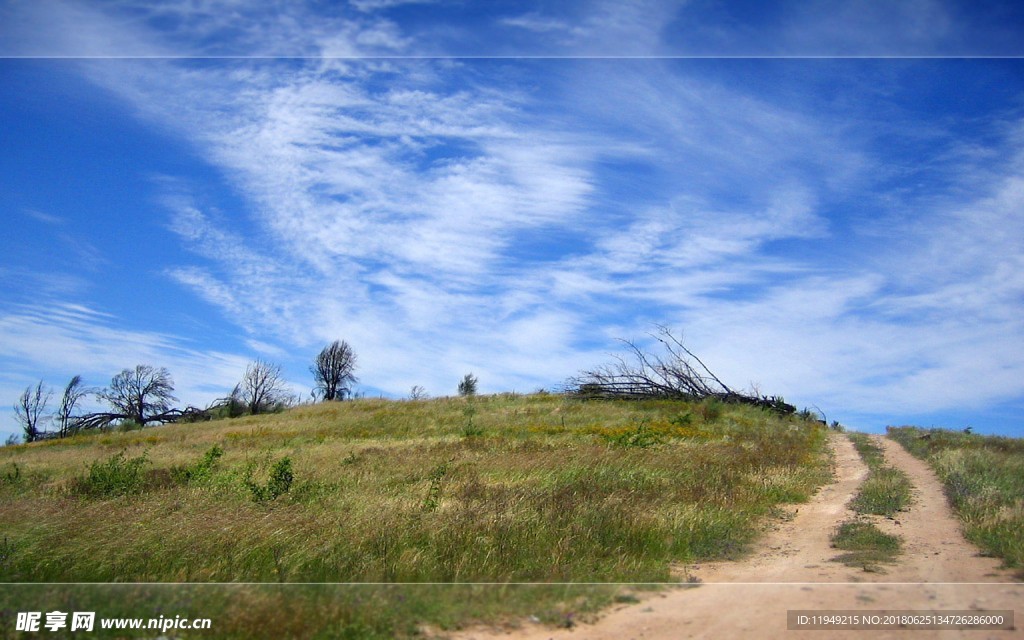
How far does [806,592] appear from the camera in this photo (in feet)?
20.7

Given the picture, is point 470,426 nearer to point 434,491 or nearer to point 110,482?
point 110,482

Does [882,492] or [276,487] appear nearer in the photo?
[882,492]

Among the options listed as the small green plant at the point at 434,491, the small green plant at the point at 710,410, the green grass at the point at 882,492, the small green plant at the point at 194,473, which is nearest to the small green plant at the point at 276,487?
the small green plant at the point at 194,473

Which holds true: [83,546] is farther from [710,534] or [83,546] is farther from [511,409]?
[511,409]

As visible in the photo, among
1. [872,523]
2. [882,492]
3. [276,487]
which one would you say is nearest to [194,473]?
[276,487]

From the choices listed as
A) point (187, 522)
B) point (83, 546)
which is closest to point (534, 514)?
point (187, 522)

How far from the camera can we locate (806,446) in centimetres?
1884

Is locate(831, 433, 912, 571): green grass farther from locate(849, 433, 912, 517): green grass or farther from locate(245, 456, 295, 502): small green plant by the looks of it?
locate(245, 456, 295, 502): small green plant

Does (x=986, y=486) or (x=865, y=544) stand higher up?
(x=986, y=486)

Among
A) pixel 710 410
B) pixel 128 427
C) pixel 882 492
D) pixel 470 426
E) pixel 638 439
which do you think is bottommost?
pixel 882 492

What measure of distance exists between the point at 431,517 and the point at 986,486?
8837mm

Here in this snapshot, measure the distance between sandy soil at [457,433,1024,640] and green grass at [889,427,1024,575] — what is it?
0.24 metres

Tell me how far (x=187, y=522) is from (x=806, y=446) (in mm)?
16287

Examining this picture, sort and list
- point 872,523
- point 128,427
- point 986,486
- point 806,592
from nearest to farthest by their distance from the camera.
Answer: point 806,592 < point 872,523 < point 986,486 < point 128,427
